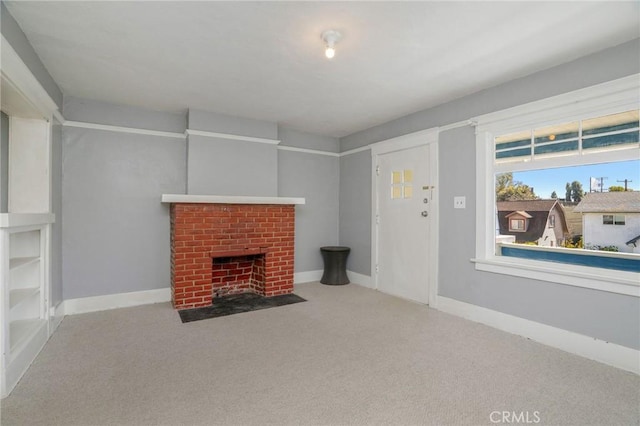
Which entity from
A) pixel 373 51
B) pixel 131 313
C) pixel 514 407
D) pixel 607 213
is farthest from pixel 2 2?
pixel 607 213

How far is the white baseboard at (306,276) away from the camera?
483 centimetres

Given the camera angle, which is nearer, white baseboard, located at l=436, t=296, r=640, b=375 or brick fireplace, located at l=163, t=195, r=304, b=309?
white baseboard, located at l=436, t=296, r=640, b=375

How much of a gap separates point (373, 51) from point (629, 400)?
285cm

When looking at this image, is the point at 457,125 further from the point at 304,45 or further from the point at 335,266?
the point at 335,266

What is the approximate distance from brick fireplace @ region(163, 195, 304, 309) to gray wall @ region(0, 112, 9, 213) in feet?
4.18

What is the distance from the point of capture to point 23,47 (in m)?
2.20

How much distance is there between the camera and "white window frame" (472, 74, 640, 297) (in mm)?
2326

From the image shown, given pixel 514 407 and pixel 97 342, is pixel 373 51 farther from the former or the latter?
pixel 97 342

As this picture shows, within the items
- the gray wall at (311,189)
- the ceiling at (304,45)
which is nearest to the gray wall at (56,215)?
the ceiling at (304,45)

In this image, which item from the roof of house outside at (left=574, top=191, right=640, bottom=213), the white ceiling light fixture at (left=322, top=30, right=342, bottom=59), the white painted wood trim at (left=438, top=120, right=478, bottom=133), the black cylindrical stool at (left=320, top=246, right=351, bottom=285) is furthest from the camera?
the black cylindrical stool at (left=320, top=246, right=351, bottom=285)

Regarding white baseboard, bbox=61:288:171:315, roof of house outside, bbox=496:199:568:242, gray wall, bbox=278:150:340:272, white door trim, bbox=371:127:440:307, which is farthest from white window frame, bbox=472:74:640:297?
white baseboard, bbox=61:288:171:315

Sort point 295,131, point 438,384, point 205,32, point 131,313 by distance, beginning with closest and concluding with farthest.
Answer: point 438,384, point 205,32, point 131,313, point 295,131

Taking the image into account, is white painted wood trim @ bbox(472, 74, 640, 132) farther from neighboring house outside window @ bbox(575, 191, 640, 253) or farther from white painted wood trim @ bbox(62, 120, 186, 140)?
white painted wood trim @ bbox(62, 120, 186, 140)

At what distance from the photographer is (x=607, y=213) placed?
2.53m
